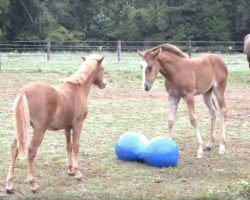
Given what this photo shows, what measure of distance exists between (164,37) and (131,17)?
3.62 meters

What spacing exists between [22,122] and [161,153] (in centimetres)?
209

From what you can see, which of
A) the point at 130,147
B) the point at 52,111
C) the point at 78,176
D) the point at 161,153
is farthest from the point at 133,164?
the point at 52,111

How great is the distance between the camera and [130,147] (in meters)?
7.31

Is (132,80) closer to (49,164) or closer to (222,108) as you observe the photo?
(222,108)

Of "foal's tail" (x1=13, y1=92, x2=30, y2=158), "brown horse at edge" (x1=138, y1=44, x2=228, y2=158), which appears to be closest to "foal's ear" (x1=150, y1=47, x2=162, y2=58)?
"brown horse at edge" (x1=138, y1=44, x2=228, y2=158)

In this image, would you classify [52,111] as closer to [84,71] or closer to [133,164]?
[84,71]

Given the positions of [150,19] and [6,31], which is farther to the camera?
[150,19]

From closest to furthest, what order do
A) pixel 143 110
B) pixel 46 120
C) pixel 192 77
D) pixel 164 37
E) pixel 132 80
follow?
pixel 46 120, pixel 192 77, pixel 143 110, pixel 132 80, pixel 164 37

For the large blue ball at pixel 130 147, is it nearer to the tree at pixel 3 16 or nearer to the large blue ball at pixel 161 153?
the large blue ball at pixel 161 153

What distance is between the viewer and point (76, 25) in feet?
168

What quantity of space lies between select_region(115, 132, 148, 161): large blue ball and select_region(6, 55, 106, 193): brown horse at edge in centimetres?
89

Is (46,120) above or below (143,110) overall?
above

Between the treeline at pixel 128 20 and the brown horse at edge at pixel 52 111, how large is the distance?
127ft

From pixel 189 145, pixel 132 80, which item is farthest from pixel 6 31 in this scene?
pixel 189 145
